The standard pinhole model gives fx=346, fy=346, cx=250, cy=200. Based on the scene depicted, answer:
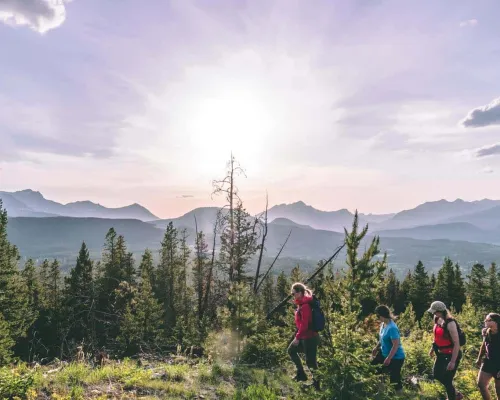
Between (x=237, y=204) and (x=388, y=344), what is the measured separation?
50.4ft

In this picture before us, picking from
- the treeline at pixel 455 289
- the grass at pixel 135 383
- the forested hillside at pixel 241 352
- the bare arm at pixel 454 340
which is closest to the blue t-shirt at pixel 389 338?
the forested hillside at pixel 241 352

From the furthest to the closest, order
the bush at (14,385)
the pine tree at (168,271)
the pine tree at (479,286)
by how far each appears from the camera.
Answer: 1. the pine tree at (479,286)
2. the pine tree at (168,271)
3. the bush at (14,385)

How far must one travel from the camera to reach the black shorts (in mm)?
7438

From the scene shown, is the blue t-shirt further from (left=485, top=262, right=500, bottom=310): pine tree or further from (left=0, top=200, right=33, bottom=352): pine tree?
(left=485, top=262, right=500, bottom=310): pine tree

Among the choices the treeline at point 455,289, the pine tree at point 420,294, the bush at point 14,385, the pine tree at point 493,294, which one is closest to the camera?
the bush at point 14,385

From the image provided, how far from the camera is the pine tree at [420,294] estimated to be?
53219 millimetres

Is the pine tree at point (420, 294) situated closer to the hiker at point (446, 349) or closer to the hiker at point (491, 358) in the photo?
the hiker at point (491, 358)

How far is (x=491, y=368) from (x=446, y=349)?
3.40ft

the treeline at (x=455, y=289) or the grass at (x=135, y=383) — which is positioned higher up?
the grass at (x=135, y=383)

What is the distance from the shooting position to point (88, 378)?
22.0ft

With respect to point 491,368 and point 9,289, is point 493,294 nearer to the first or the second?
point 491,368

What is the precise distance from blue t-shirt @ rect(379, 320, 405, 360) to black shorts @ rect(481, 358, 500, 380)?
1.73 m

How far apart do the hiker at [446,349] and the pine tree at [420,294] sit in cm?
5161

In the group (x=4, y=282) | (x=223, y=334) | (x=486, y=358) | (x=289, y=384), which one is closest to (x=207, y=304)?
(x=223, y=334)
